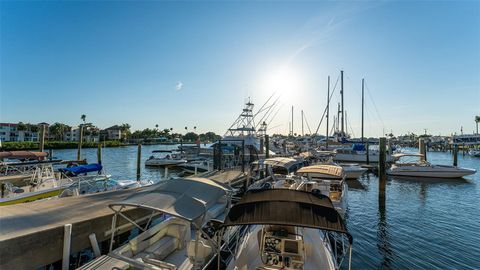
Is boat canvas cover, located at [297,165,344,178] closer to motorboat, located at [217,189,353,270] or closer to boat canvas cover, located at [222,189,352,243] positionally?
motorboat, located at [217,189,353,270]

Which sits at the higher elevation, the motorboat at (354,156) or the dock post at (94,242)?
the motorboat at (354,156)

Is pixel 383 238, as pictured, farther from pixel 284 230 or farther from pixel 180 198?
pixel 180 198

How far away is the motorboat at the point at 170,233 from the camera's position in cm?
626

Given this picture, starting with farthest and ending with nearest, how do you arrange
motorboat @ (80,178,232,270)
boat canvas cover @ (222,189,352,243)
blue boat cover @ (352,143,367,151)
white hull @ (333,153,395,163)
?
blue boat cover @ (352,143,367,151), white hull @ (333,153,395,163), motorboat @ (80,178,232,270), boat canvas cover @ (222,189,352,243)

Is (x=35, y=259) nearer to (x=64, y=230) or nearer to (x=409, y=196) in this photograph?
(x=64, y=230)

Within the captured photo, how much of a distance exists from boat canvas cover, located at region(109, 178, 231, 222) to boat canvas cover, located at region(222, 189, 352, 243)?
0.98 metres

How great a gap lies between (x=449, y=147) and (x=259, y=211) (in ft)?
394

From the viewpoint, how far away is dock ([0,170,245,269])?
242 inches

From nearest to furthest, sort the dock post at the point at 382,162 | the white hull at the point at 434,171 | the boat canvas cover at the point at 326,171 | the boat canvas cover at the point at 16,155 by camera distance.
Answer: the boat canvas cover at the point at 326,171 < the dock post at the point at 382,162 < the boat canvas cover at the point at 16,155 < the white hull at the point at 434,171

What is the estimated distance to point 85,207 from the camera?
9.67 metres

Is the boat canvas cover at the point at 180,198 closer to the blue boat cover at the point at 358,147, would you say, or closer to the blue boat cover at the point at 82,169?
the blue boat cover at the point at 82,169

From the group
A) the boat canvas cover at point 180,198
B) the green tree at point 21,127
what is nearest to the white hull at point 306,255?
the boat canvas cover at point 180,198

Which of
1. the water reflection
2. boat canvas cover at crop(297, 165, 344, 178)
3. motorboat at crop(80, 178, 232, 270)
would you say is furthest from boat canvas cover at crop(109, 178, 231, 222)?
boat canvas cover at crop(297, 165, 344, 178)

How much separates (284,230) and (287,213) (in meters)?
2.42
